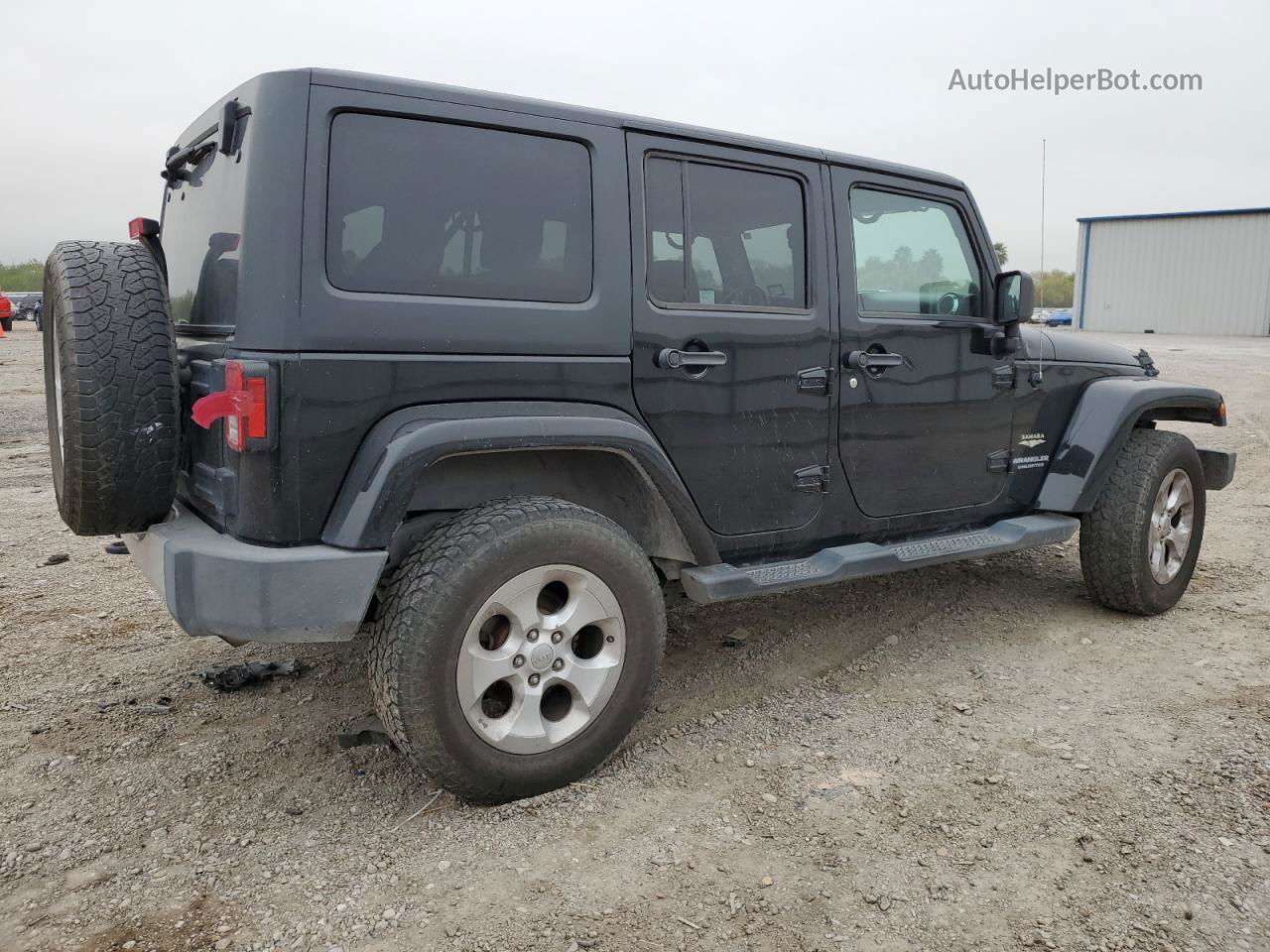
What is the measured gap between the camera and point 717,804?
278cm

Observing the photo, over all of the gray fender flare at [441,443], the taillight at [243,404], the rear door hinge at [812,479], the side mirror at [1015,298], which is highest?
the side mirror at [1015,298]

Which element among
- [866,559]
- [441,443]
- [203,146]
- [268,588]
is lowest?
[866,559]

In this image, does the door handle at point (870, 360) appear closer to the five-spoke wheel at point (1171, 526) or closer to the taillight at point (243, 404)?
the five-spoke wheel at point (1171, 526)

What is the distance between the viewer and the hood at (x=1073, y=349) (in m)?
4.20

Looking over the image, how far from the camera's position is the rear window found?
253 centimetres

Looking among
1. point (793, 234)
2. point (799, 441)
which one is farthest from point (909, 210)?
point (799, 441)

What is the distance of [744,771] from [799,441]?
1150 millimetres

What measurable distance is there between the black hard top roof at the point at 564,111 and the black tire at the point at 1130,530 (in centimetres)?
172

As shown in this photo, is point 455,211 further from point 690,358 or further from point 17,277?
point 17,277

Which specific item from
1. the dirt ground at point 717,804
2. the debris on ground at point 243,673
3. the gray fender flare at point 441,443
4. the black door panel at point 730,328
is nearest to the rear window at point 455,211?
the black door panel at point 730,328

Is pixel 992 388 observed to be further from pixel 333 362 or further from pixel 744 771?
pixel 333 362

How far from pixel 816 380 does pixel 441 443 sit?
1487 mm

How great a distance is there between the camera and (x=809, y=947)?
216cm

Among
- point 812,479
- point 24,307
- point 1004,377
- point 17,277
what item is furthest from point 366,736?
point 17,277
